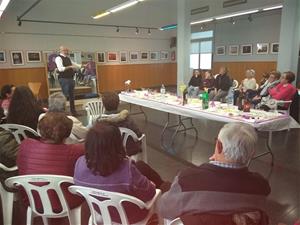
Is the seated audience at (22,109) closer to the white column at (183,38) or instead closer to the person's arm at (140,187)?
the person's arm at (140,187)

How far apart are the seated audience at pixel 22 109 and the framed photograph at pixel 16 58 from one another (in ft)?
24.6

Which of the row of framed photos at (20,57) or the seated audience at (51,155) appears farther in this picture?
the row of framed photos at (20,57)

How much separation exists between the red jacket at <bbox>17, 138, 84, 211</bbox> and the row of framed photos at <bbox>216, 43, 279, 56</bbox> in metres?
10.2

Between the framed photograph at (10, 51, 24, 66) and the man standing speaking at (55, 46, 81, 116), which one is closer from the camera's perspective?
the man standing speaking at (55, 46, 81, 116)

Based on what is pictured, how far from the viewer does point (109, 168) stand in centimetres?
146

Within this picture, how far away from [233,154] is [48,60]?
9516 millimetres

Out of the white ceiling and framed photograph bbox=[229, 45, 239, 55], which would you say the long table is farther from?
framed photograph bbox=[229, 45, 239, 55]

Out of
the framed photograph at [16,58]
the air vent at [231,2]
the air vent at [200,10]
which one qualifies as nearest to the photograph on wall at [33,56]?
the framed photograph at [16,58]

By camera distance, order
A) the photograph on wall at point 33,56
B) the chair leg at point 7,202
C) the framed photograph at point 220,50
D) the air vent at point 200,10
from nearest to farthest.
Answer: the chair leg at point 7,202
the photograph on wall at point 33,56
the air vent at point 200,10
the framed photograph at point 220,50

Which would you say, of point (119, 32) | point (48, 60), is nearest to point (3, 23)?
point (48, 60)

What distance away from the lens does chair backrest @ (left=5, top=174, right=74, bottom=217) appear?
1607 millimetres

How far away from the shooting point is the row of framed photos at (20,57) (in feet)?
29.7

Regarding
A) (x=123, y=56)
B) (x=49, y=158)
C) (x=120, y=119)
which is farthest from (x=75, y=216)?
(x=123, y=56)

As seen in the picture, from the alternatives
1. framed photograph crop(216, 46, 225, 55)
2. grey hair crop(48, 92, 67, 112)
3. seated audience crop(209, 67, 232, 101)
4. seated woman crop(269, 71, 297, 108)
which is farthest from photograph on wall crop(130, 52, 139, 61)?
grey hair crop(48, 92, 67, 112)
